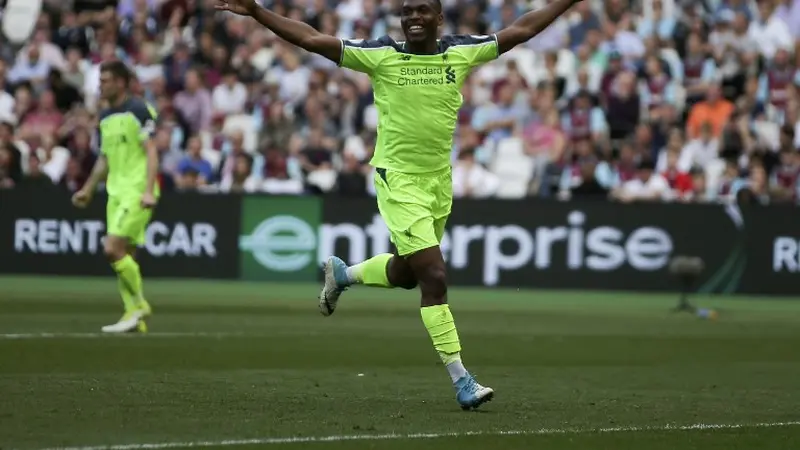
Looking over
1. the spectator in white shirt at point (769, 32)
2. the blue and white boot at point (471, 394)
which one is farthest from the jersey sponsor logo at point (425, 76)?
the spectator in white shirt at point (769, 32)

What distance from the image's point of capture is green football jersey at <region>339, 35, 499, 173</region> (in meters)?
10.0

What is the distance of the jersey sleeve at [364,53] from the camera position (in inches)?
393

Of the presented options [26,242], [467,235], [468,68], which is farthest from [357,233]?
[468,68]

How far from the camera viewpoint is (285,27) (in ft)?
31.9

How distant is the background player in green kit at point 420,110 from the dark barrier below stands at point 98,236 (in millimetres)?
13394

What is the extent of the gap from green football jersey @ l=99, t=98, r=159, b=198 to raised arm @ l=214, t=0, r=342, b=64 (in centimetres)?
571

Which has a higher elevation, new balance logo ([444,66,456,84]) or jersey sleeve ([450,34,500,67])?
jersey sleeve ([450,34,500,67])

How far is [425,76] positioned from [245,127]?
53.3 ft

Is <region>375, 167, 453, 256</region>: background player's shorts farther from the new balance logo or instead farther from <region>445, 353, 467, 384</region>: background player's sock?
<region>445, 353, 467, 384</region>: background player's sock

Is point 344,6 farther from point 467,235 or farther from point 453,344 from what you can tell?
point 453,344

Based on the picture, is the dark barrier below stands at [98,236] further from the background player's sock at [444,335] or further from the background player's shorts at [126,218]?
the background player's sock at [444,335]

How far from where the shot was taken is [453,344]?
972cm

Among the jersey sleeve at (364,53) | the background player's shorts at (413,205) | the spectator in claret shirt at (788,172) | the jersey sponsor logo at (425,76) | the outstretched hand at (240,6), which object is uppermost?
the outstretched hand at (240,6)

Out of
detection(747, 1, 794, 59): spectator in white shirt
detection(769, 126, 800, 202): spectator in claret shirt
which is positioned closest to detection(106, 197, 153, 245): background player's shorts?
detection(769, 126, 800, 202): spectator in claret shirt
